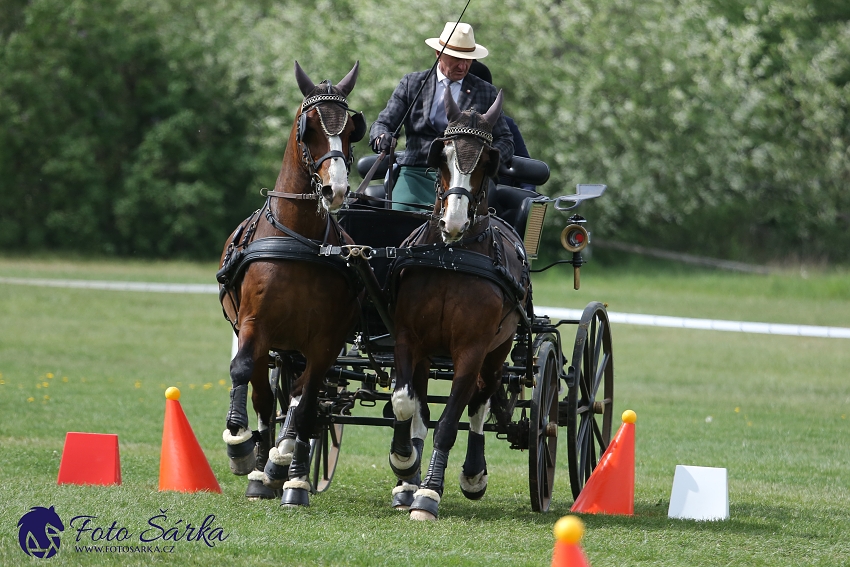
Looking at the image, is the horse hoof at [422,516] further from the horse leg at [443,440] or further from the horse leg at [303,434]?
the horse leg at [303,434]

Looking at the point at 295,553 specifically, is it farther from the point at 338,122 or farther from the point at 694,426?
the point at 694,426

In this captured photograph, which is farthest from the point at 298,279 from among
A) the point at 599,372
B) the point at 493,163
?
the point at 599,372

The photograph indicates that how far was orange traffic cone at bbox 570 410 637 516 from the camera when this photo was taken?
6617mm

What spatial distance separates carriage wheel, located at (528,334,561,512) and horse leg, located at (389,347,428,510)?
2.04ft

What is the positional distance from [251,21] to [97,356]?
985 inches

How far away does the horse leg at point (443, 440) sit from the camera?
6.03 meters

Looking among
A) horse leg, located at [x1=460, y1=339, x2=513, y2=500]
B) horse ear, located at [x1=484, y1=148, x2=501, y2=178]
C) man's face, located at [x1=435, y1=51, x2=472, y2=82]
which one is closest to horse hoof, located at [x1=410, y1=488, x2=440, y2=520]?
horse leg, located at [x1=460, y1=339, x2=513, y2=500]

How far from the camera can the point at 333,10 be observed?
3719 cm

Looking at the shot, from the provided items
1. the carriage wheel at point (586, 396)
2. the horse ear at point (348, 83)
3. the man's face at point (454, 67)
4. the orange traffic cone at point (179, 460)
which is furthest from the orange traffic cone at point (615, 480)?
the horse ear at point (348, 83)

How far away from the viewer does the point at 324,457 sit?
25.7 ft

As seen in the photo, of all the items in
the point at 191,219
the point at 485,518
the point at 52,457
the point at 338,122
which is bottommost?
the point at 191,219

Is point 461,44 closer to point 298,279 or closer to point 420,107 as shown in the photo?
point 420,107

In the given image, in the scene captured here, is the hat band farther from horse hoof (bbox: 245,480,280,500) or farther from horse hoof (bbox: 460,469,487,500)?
horse hoof (bbox: 245,480,280,500)

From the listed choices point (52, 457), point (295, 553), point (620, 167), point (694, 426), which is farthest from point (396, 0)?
point (295, 553)
